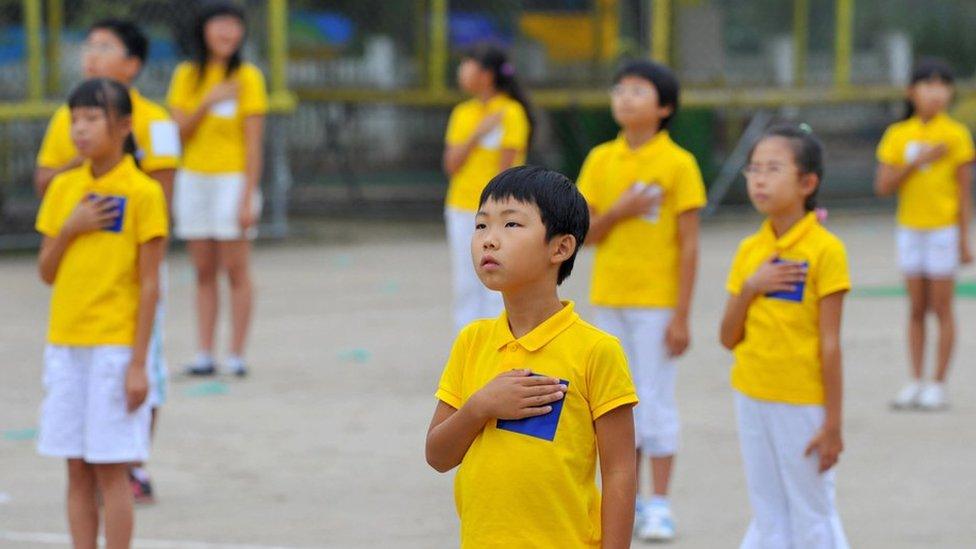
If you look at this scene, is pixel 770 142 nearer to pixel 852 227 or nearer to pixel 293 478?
pixel 293 478

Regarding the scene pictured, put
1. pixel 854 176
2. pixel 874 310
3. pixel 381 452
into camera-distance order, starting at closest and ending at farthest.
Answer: pixel 381 452 → pixel 874 310 → pixel 854 176

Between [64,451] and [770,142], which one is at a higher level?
[770,142]

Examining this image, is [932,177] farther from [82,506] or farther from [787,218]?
[82,506]

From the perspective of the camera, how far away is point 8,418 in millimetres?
7832

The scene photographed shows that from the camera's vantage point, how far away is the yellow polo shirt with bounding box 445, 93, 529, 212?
322 inches

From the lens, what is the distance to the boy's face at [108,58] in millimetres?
6547

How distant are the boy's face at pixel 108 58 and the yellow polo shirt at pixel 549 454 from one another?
12.1 ft

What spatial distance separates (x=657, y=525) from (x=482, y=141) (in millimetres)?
2909

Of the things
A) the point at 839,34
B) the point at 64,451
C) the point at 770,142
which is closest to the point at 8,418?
the point at 64,451

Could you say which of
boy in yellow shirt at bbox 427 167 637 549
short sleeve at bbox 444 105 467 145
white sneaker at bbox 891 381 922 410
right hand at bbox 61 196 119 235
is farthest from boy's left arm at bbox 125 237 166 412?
white sneaker at bbox 891 381 922 410

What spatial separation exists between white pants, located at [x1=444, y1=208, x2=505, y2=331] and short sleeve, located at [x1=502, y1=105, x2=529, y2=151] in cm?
41

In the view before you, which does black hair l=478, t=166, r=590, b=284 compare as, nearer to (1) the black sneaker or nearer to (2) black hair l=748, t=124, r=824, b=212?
(2) black hair l=748, t=124, r=824, b=212

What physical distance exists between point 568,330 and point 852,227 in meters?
13.5

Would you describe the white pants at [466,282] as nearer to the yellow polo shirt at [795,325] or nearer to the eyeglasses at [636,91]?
the eyeglasses at [636,91]
